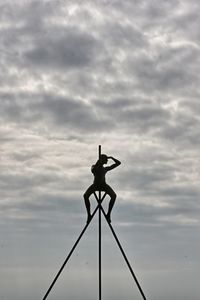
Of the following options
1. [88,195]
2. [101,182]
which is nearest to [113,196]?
[101,182]

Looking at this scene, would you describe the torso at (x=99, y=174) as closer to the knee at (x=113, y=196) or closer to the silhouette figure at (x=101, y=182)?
the silhouette figure at (x=101, y=182)

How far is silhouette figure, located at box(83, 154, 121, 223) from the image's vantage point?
67.9 ft

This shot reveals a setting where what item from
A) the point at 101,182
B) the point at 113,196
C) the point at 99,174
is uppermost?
the point at 99,174

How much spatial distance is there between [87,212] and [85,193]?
620 millimetres

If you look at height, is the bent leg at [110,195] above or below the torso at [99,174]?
below

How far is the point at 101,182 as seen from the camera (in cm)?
2080

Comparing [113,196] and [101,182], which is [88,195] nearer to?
[101,182]

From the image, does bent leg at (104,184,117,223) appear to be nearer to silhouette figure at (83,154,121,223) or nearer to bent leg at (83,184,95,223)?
silhouette figure at (83,154,121,223)

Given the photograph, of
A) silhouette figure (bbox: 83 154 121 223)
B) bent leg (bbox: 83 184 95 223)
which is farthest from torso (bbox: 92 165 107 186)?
bent leg (bbox: 83 184 95 223)

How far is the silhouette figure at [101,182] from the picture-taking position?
67.9 feet

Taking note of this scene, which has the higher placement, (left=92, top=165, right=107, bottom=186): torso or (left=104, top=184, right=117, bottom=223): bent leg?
(left=92, top=165, right=107, bottom=186): torso

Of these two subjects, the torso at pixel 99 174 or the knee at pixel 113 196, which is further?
the knee at pixel 113 196

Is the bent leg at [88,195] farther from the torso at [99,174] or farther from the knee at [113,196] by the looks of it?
the knee at [113,196]

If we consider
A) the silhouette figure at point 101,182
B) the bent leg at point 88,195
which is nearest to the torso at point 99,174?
the silhouette figure at point 101,182
